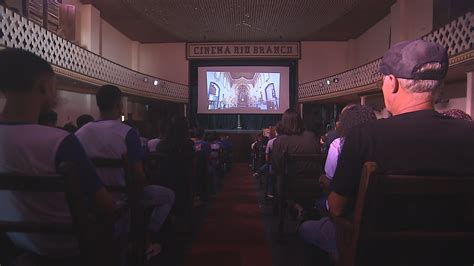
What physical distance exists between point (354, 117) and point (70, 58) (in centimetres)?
784

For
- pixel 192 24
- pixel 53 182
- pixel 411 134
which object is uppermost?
pixel 192 24

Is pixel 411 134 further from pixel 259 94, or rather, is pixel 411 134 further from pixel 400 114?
pixel 259 94

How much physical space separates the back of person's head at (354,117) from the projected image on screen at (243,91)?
41.7 feet

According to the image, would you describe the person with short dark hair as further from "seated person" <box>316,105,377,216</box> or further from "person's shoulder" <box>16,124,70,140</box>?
"person's shoulder" <box>16,124,70,140</box>

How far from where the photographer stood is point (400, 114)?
52.9 inches

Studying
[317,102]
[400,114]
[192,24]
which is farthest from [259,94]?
[400,114]

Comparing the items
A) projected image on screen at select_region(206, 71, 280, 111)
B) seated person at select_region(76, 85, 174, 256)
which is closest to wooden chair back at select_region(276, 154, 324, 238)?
seated person at select_region(76, 85, 174, 256)

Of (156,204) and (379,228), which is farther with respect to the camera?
(156,204)

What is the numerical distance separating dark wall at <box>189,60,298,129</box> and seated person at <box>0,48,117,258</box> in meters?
14.2

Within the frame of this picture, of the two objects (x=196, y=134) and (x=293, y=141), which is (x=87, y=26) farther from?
(x=293, y=141)

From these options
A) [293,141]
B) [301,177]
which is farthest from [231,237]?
[293,141]

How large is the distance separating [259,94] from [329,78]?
122 inches

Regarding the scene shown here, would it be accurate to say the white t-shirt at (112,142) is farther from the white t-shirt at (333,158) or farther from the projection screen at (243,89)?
the projection screen at (243,89)

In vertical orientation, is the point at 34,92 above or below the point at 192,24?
below
